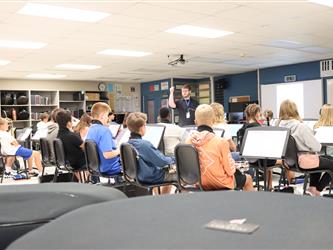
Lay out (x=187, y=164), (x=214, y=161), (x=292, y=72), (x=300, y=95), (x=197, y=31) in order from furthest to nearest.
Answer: (x=292, y=72) → (x=300, y=95) → (x=197, y=31) → (x=187, y=164) → (x=214, y=161)

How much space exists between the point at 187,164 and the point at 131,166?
2.15 feet

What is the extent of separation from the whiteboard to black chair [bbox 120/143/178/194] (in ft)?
24.8

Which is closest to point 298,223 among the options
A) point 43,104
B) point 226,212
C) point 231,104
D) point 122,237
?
point 226,212

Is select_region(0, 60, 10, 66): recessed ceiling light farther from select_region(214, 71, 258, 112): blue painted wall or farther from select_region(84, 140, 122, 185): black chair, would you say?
select_region(214, 71, 258, 112): blue painted wall

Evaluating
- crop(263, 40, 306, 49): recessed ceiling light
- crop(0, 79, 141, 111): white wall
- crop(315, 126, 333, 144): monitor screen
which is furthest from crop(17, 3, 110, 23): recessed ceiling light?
crop(0, 79, 141, 111): white wall

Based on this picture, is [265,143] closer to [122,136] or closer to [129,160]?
[129,160]

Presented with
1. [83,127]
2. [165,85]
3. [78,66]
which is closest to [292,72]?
[165,85]

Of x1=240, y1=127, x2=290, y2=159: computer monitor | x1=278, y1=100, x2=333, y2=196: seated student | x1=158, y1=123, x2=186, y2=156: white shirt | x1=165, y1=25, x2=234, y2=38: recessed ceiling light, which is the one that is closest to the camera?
x1=240, y1=127, x2=290, y2=159: computer monitor

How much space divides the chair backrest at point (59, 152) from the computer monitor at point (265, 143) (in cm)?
235

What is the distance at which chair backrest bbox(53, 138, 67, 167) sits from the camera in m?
4.88

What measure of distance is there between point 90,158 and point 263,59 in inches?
250

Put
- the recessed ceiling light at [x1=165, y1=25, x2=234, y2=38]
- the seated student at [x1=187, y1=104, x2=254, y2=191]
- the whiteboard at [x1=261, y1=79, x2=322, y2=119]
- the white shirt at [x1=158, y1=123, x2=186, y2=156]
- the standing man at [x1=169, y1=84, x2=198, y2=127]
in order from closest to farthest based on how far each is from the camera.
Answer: the seated student at [x1=187, y1=104, x2=254, y2=191], the white shirt at [x1=158, y1=123, x2=186, y2=156], the recessed ceiling light at [x1=165, y1=25, x2=234, y2=38], the standing man at [x1=169, y1=84, x2=198, y2=127], the whiteboard at [x1=261, y1=79, x2=322, y2=119]

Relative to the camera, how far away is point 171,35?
636cm

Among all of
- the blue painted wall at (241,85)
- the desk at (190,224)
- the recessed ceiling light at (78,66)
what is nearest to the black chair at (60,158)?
the desk at (190,224)
